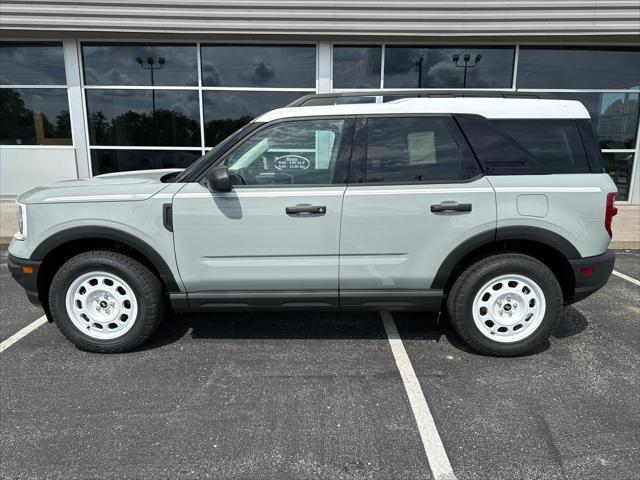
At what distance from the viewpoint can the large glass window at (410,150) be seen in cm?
338

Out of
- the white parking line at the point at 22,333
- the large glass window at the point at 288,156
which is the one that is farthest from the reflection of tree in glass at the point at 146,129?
the large glass window at the point at 288,156

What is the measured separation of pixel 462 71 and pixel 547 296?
774 cm

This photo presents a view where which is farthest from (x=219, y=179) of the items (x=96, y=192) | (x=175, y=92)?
(x=175, y=92)

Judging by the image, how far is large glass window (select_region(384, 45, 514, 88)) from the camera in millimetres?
9836

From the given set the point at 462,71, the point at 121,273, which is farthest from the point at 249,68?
the point at 121,273

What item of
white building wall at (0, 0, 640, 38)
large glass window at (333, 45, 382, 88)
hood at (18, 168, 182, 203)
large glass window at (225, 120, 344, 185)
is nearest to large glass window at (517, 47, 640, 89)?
white building wall at (0, 0, 640, 38)

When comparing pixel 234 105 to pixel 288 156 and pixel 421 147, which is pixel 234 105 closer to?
pixel 288 156

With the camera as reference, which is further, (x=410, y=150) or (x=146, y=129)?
(x=146, y=129)

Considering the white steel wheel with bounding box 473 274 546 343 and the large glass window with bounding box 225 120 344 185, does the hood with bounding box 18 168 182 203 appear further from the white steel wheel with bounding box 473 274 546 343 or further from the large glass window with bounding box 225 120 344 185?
the white steel wheel with bounding box 473 274 546 343

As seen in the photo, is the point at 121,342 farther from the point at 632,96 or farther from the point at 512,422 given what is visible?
the point at 632,96

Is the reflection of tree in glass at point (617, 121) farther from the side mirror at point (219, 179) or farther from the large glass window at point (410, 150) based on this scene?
the side mirror at point (219, 179)

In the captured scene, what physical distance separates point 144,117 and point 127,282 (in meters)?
7.75

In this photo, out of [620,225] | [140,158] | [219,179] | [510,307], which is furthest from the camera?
[140,158]

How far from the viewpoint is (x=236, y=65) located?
9953 mm
